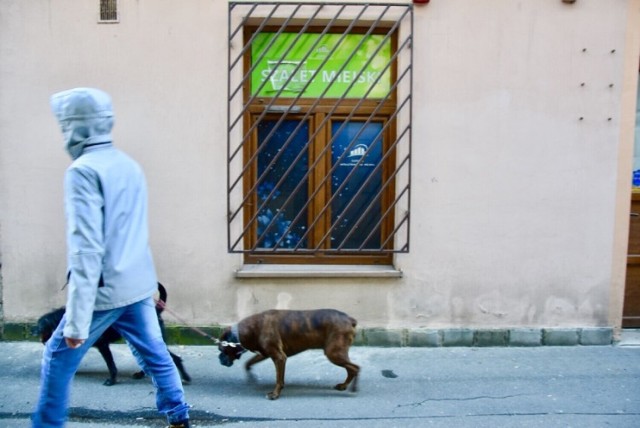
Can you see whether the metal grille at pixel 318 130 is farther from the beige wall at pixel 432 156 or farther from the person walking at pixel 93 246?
the person walking at pixel 93 246

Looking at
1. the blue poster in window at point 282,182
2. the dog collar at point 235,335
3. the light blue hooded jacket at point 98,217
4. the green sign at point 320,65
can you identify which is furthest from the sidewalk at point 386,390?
the green sign at point 320,65

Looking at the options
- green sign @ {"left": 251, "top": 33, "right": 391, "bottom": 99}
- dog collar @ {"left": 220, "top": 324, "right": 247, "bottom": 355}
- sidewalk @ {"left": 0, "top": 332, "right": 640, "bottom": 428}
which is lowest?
sidewalk @ {"left": 0, "top": 332, "right": 640, "bottom": 428}

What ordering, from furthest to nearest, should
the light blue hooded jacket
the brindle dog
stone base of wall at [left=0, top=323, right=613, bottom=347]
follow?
stone base of wall at [left=0, top=323, right=613, bottom=347] < the brindle dog < the light blue hooded jacket

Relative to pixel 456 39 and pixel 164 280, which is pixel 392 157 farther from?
pixel 164 280

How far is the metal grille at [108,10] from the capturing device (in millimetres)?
5555

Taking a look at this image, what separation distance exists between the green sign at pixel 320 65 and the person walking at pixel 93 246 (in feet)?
8.62

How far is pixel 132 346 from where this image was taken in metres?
3.71

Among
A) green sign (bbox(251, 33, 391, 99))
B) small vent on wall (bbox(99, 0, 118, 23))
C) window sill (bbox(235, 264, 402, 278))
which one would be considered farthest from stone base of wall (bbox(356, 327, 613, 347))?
small vent on wall (bbox(99, 0, 118, 23))

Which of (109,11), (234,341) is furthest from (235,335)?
(109,11)

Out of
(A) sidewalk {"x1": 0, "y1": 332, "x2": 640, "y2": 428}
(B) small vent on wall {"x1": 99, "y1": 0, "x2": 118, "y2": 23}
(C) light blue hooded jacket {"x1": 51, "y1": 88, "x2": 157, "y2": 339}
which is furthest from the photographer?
(B) small vent on wall {"x1": 99, "y1": 0, "x2": 118, "y2": 23}

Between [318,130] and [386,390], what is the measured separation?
2358 mm

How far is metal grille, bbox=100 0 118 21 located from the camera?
5555 mm

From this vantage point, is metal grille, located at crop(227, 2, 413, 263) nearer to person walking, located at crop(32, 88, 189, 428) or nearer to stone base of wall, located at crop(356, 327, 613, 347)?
stone base of wall, located at crop(356, 327, 613, 347)

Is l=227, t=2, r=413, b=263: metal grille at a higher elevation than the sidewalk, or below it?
higher
